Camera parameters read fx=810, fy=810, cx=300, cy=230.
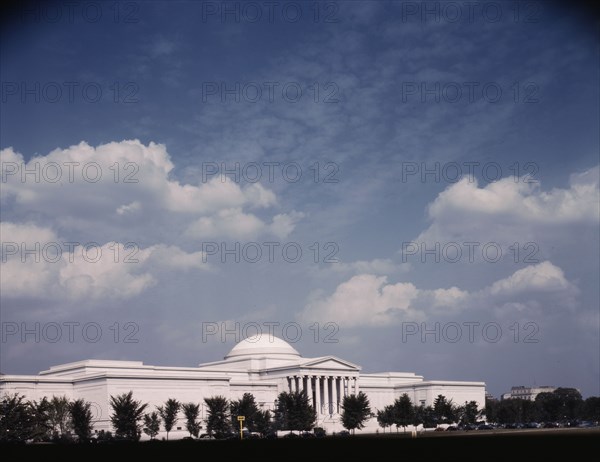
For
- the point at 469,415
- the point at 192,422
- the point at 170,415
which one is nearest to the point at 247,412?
the point at 192,422

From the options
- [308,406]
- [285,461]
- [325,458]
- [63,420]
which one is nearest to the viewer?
[285,461]

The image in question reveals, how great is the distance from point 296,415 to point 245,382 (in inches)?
1285

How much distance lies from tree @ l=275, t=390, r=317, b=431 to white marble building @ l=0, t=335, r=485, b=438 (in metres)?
15.6

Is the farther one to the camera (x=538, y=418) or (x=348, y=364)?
(x=538, y=418)

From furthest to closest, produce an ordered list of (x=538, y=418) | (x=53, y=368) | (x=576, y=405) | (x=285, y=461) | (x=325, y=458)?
(x=576, y=405) < (x=538, y=418) < (x=53, y=368) < (x=325, y=458) < (x=285, y=461)

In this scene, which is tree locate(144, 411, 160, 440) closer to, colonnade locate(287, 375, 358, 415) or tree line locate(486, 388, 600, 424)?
colonnade locate(287, 375, 358, 415)

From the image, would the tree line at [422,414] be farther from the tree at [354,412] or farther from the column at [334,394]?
the column at [334,394]

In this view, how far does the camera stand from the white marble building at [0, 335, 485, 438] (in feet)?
423

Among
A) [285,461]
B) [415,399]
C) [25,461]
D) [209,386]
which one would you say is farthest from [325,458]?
[415,399]

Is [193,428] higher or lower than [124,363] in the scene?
lower

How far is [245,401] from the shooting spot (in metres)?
117

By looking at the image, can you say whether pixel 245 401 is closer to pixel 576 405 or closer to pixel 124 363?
pixel 124 363

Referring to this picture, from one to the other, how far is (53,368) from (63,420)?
149 feet

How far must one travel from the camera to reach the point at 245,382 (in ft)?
494
